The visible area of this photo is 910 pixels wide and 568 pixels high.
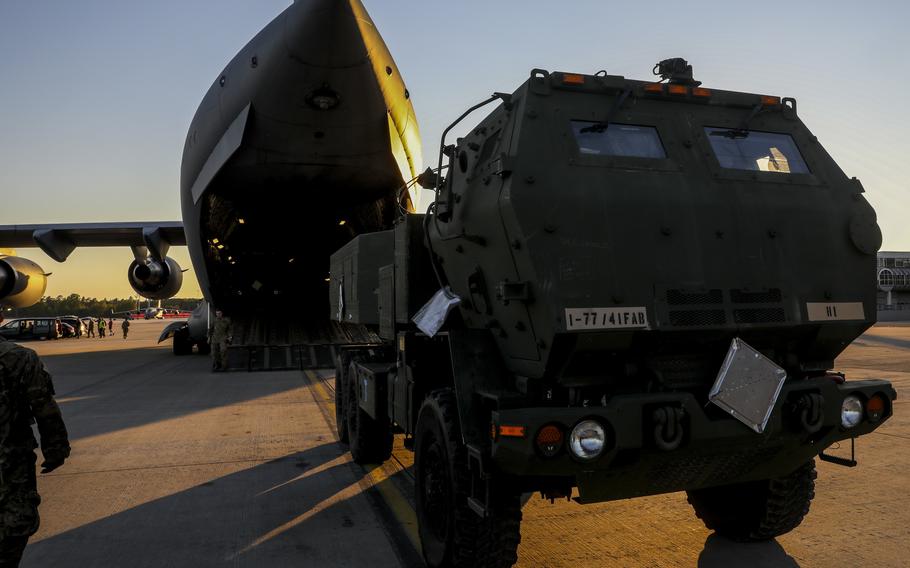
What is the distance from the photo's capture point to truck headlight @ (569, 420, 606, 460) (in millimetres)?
3113

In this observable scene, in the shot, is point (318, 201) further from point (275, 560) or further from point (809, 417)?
point (809, 417)

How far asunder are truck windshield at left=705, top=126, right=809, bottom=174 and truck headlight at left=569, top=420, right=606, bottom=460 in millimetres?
1887

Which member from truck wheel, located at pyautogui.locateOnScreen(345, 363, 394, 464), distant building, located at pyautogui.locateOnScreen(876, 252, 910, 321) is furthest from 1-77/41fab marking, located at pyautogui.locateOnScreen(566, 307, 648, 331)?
distant building, located at pyautogui.locateOnScreen(876, 252, 910, 321)

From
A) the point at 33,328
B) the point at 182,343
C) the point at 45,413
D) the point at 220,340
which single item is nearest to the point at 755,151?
the point at 45,413

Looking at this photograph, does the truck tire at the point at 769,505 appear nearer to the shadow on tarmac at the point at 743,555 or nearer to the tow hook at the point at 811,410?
the shadow on tarmac at the point at 743,555

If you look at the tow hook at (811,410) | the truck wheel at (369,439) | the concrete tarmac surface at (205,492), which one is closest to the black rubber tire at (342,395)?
the concrete tarmac surface at (205,492)

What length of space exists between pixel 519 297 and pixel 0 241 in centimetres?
2971

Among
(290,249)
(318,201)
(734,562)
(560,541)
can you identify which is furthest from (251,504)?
(290,249)

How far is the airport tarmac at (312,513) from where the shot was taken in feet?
13.9

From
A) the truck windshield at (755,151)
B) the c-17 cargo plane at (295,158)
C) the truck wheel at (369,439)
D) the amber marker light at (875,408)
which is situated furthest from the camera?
the c-17 cargo plane at (295,158)

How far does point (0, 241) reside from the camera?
1033 inches

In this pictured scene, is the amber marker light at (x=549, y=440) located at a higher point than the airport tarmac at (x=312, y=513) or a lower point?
higher

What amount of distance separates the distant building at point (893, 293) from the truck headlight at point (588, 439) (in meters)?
61.6

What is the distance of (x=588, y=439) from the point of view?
3.12 meters
